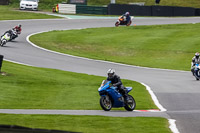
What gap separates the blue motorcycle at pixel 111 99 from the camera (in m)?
16.2

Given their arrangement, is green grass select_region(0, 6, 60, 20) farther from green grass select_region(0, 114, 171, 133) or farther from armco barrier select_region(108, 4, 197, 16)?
green grass select_region(0, 114, 171, 133)

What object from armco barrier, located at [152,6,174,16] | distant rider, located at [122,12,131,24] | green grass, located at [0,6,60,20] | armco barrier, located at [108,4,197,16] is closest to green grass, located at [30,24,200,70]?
distant rider, located at [122,12,131,24]

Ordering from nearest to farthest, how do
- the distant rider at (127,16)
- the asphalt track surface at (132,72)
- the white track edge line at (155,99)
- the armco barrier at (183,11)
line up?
the asphalt track surface at (132,72)
the white track edge line at (155,99)
the distant rider at (127,16)
the armco barrier at (183,11)

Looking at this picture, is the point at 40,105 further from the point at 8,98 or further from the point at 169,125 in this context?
the point at 169,125

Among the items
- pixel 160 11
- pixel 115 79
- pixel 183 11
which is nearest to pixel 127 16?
pixel 160 11

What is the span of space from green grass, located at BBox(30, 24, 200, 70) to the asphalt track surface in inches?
93.9

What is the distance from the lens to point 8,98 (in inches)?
707

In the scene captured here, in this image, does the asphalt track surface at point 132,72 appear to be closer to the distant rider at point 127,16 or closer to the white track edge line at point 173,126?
the white track edge line at point 173,126

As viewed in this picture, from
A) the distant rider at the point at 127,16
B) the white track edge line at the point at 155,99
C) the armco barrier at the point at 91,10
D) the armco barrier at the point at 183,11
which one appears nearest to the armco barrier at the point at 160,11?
the armco barrier at the point at 183,11

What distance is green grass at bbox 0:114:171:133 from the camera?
1253cm

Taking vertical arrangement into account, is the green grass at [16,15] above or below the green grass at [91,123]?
above

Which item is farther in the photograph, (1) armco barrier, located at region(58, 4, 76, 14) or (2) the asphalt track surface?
(1) armco barrier, located at region(58, 4, 76, 14)

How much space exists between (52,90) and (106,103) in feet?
16.2

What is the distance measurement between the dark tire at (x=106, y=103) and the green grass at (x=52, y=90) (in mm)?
586
